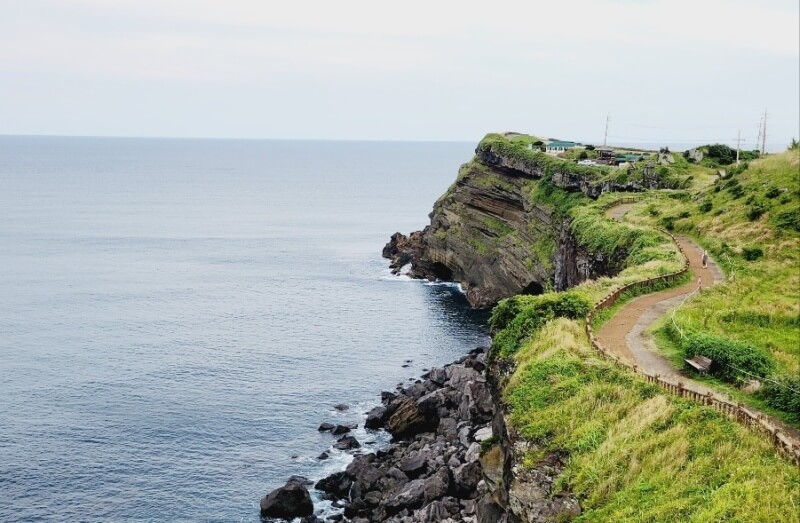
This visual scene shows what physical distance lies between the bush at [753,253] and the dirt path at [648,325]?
7.02 feet

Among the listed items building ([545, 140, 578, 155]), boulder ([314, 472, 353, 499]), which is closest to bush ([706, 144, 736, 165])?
building ([545, 140, 578, 155])

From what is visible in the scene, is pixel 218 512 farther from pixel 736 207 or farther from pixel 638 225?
pixel 736 207

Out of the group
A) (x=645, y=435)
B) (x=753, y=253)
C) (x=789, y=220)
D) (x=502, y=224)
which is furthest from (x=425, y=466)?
(x=502, y=224)

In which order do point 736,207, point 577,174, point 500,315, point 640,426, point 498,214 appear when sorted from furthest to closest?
point 498,214
point 577,174
point 736,207
point 500,315
point 640,426

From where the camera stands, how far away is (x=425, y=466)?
50.8 meters

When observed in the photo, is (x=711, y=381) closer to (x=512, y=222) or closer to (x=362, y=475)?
(x=362, y=475)

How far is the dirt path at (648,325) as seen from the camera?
103 feet

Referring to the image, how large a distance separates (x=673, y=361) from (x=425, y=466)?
22.4 meters

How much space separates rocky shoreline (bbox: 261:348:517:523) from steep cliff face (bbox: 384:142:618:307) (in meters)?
25.4

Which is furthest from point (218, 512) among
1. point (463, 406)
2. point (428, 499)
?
point (463, 406)

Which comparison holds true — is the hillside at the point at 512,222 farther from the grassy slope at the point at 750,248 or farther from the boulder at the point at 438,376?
the boulder at the point at 438,376

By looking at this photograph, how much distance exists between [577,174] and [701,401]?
7260 centimetres

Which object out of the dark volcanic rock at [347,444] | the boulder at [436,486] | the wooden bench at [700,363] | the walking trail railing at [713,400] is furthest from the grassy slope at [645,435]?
the dark volcanic rock at [347,444]

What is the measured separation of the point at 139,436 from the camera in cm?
5853
